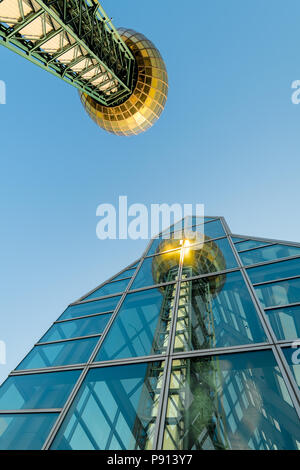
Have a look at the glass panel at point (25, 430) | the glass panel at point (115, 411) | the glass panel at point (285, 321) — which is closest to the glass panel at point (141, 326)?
the glass panel at point (115, 411)

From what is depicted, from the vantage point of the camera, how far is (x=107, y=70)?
16.6 metres

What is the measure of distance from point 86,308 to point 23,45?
13.1m

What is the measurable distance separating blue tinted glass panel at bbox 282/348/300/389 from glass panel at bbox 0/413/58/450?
438 cm

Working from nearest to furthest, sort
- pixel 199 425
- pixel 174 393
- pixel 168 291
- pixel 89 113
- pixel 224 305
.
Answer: pixel 199 425 → pixel 174 393 → pixel 224 305 → pixel 168 291 → pixel 89 113

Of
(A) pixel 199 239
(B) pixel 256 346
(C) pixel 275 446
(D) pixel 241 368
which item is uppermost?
(A) pixel 199 239

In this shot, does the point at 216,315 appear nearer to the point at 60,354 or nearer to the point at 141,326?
the point at 141,326

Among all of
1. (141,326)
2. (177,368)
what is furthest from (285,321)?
(141,326)

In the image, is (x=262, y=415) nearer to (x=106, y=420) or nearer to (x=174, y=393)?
(x=174, y=393)

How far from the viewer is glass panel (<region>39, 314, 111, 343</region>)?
24.4 ft

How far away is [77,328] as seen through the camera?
797 centimetres

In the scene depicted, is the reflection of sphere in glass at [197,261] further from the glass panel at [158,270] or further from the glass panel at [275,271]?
the glass panel at [275,271]

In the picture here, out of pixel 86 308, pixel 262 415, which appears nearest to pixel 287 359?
pixel 262 415

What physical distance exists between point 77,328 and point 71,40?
1455cm

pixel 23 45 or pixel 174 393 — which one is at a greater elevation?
pixel 23 45
